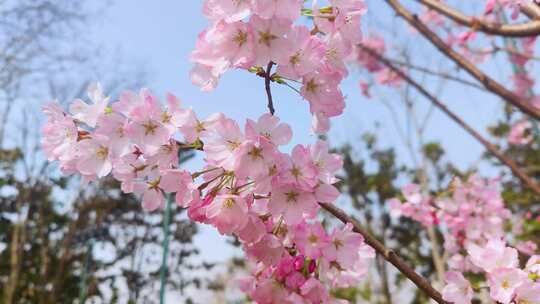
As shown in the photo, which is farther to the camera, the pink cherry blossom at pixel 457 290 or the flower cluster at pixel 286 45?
the pink cherry blossom at pixel 457 290

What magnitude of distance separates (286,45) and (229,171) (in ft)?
0.79

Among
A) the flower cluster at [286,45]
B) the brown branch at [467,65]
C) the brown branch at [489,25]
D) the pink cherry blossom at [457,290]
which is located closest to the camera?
the flower cluster at [286,45]

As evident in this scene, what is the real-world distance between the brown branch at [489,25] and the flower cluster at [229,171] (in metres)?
1.01

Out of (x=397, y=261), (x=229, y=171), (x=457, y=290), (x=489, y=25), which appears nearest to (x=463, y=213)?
(x=489, y=25)

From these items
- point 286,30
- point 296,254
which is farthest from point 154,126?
point 296,254

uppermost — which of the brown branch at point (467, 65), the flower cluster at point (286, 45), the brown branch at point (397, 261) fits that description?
the brown branch at point (467, 65)

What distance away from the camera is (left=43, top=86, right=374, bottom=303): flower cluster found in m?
0.79

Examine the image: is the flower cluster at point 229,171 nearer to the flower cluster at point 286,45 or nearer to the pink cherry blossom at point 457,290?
the flower cluster at point 286,45

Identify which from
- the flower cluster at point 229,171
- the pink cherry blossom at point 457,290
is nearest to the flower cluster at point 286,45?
the flower cluster at point 229,171

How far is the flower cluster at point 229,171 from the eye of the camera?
788 mm

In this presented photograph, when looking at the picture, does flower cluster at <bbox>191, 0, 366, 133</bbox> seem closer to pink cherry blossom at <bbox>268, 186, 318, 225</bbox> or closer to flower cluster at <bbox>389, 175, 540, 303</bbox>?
pink cherry blossom at <bbox>268, 186, 318, 225</bbox>

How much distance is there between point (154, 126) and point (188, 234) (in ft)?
33.1

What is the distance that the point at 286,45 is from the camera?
2.53ft

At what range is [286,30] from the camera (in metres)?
0.77
